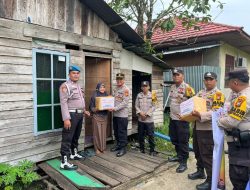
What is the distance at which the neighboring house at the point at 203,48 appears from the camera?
9086 millimetres

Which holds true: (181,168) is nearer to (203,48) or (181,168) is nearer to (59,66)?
(59,66)

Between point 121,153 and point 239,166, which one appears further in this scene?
point 121,153

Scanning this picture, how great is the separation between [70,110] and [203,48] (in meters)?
6.88

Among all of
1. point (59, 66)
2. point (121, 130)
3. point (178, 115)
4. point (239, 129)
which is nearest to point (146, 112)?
point (121, 130)

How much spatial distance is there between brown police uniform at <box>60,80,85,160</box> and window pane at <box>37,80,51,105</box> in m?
0.43

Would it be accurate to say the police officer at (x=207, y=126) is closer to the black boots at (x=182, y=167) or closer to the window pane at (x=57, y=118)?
the black boots at (x=182, y=167)

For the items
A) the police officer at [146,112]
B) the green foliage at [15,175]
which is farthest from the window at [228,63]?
the green foliage at [15,175]

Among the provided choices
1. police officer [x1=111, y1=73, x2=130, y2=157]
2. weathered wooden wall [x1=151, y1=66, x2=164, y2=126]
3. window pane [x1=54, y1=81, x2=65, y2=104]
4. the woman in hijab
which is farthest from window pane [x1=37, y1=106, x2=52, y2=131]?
weathered wooden wall [x1=151, y1=66, x2=164, y2=126]

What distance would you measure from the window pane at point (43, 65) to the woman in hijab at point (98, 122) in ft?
3.68

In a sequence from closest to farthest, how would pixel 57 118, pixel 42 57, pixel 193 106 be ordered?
pixel 193 106
pixel 42 57
pixel 57 118

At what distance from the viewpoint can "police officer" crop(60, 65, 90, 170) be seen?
4.29m

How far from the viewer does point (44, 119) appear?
15.0 feet

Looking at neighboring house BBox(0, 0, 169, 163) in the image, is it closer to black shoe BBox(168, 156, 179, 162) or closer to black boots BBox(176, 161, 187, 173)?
black shoe BBox(168, 156, 179, 162)

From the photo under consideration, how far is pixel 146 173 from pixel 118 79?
2.08m
